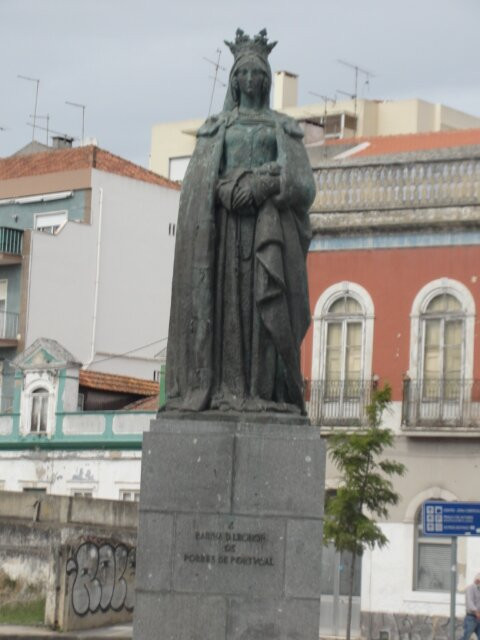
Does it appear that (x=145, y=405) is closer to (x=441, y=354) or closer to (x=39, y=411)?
(x=39, y=411)

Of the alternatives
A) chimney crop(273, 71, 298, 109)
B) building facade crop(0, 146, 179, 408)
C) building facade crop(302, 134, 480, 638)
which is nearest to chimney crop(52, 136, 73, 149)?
building facade crop(0, 146, 179, 408)

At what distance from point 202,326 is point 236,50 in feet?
6.79

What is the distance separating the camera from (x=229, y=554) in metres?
15.5

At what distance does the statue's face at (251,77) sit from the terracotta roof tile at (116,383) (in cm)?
3392

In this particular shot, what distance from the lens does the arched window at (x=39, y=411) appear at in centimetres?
4947

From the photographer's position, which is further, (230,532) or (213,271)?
(213,271)

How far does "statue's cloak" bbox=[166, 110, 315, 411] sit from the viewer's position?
52.2 feet

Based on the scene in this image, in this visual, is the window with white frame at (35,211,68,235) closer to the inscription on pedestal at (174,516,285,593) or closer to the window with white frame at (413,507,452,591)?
the window with white frame at (413,507,452,591)

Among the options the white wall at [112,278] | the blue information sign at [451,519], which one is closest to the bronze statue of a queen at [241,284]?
the blue information sign at [451,519]

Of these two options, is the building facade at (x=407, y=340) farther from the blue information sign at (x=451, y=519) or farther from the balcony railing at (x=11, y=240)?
the balcony railing at (x=11, y=240)

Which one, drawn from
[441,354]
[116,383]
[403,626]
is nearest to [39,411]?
[116,383]

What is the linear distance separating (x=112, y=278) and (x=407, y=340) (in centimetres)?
1712

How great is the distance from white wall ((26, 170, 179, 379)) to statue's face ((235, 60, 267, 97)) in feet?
126

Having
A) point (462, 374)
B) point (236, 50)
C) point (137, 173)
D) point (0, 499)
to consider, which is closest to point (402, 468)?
point (462, 374)
